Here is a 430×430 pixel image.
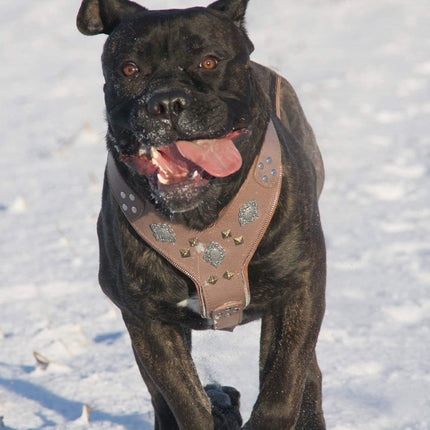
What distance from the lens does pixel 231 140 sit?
319 cm

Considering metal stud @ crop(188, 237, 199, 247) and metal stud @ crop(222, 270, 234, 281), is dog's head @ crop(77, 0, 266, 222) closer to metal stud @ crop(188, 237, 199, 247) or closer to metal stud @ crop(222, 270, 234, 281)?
metal stud @ crop(188, 237, 199, 247)

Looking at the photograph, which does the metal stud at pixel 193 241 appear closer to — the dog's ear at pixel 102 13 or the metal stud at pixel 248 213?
the metal stud at pixel 248 213

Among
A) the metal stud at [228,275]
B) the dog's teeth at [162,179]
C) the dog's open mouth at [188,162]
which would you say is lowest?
the metal stud at [228,275]

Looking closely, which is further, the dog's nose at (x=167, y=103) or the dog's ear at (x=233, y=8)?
the dog's ear at (x=233, y=8)

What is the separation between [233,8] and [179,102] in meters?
0.76

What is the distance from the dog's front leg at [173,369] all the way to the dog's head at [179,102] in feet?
1.61

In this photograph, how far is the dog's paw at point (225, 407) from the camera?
11.5 ft

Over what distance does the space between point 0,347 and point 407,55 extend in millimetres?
7009

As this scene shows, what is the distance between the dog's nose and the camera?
2959 mm

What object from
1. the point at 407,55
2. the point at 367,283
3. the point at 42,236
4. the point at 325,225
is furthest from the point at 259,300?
the point at 407,55

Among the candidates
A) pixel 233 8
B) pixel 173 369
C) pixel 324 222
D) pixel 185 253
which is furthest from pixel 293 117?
pixel 324 222

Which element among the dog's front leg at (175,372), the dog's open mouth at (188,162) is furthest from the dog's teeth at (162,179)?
the dog's front leg at (175,372)

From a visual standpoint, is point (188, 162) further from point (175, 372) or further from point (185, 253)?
point (175, 372)

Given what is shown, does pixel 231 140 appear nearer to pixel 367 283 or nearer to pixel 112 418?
pixel 112 418
